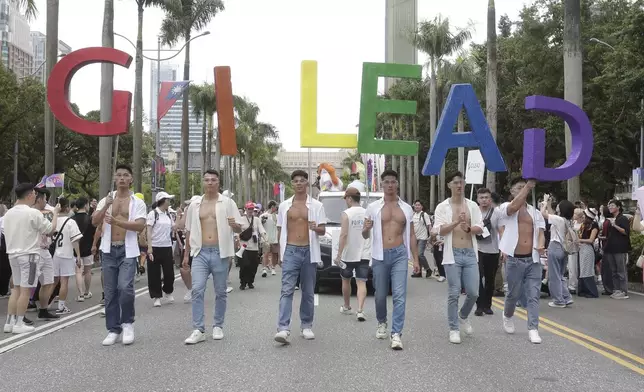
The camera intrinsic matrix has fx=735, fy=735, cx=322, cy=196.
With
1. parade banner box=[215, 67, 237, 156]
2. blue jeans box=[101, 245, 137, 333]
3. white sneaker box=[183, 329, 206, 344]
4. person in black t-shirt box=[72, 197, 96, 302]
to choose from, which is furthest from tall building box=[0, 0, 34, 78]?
white sneaker box=[183, 329, 206, 344]

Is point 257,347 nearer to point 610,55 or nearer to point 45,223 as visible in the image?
point 45,223

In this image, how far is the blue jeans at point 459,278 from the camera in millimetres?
8195

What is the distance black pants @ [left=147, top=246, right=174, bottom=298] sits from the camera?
1179 cm

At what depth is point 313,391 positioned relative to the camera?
5.87 m

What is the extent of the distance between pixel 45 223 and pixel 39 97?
2866 centimetres

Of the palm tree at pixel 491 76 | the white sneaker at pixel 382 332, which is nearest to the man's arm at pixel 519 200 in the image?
the white sneaker at pixel 382 332

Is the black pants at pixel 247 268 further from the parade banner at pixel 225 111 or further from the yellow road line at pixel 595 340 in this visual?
the yellow road line at pixel 595 340

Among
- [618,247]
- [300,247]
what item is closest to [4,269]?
[300,247]

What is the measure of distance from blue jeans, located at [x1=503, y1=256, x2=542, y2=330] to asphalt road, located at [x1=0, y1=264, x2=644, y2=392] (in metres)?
0.38

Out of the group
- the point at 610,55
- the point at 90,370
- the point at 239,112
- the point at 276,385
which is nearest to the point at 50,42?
the point at 90,370

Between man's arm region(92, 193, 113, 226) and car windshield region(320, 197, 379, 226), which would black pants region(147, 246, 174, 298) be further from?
man's arm region(92, 193, 113, 226)

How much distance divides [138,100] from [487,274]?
21675 millimetres

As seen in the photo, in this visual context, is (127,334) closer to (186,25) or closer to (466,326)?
(466,326)

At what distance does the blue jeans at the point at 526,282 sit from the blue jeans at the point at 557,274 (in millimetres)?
3430
